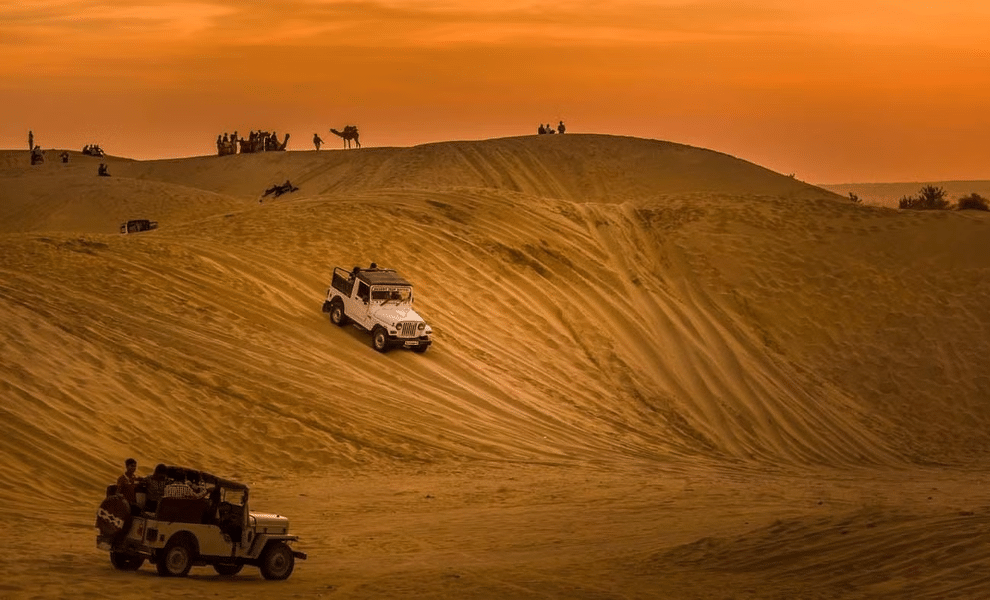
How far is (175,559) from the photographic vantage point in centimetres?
1633

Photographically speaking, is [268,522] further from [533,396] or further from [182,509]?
[533,396]

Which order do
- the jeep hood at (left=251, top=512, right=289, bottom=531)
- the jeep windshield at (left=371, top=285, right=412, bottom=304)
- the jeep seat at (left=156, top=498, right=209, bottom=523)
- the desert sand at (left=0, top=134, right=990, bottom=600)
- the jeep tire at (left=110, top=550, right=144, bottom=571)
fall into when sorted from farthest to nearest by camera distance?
the jeep windshield at (left=371, top=285, right=412, bottom=304), the desert sand at (left=0, top=134, right=990, bottom=600), the jeep hood at (left=251, top=512, right=289, bottom=531), the jeep tire at (left=110, top=550, right=144, bottom=571), the jeep seat at (left=156, top=498, right=209, bottom=523)

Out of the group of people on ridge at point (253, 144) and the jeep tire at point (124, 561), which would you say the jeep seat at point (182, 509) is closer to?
the jeep tire at point (124, 561)

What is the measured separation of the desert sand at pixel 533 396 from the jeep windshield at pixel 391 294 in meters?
1.14

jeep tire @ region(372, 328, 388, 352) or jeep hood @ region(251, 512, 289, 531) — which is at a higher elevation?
jeep tire @ region(372, 328, 388, 352)

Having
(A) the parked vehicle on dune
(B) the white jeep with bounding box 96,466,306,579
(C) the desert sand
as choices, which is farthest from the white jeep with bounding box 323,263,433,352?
(A) the parked vehicle on dune

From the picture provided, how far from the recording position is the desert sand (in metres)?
18.1

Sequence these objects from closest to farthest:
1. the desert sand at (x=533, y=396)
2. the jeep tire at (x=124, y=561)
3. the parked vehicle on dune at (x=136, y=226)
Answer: the jeep tire at (x=124, y=561) < the desert sand at (x=533, y=396) < the parked vehicle on dune at (x=136, y=226)

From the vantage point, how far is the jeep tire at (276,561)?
16734 millimetres

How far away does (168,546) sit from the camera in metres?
16.3

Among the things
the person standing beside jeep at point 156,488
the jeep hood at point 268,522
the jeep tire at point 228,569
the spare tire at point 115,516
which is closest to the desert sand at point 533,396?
the jeep tire at point 228,569

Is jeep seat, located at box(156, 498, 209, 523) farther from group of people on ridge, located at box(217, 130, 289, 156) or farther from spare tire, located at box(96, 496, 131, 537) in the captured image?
group of people on ridge, located at box(217, 130, 289, 156)

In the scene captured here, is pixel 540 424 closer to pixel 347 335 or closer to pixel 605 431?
pixel 605 431

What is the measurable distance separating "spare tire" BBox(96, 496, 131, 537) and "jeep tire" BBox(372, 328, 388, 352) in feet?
59.6
